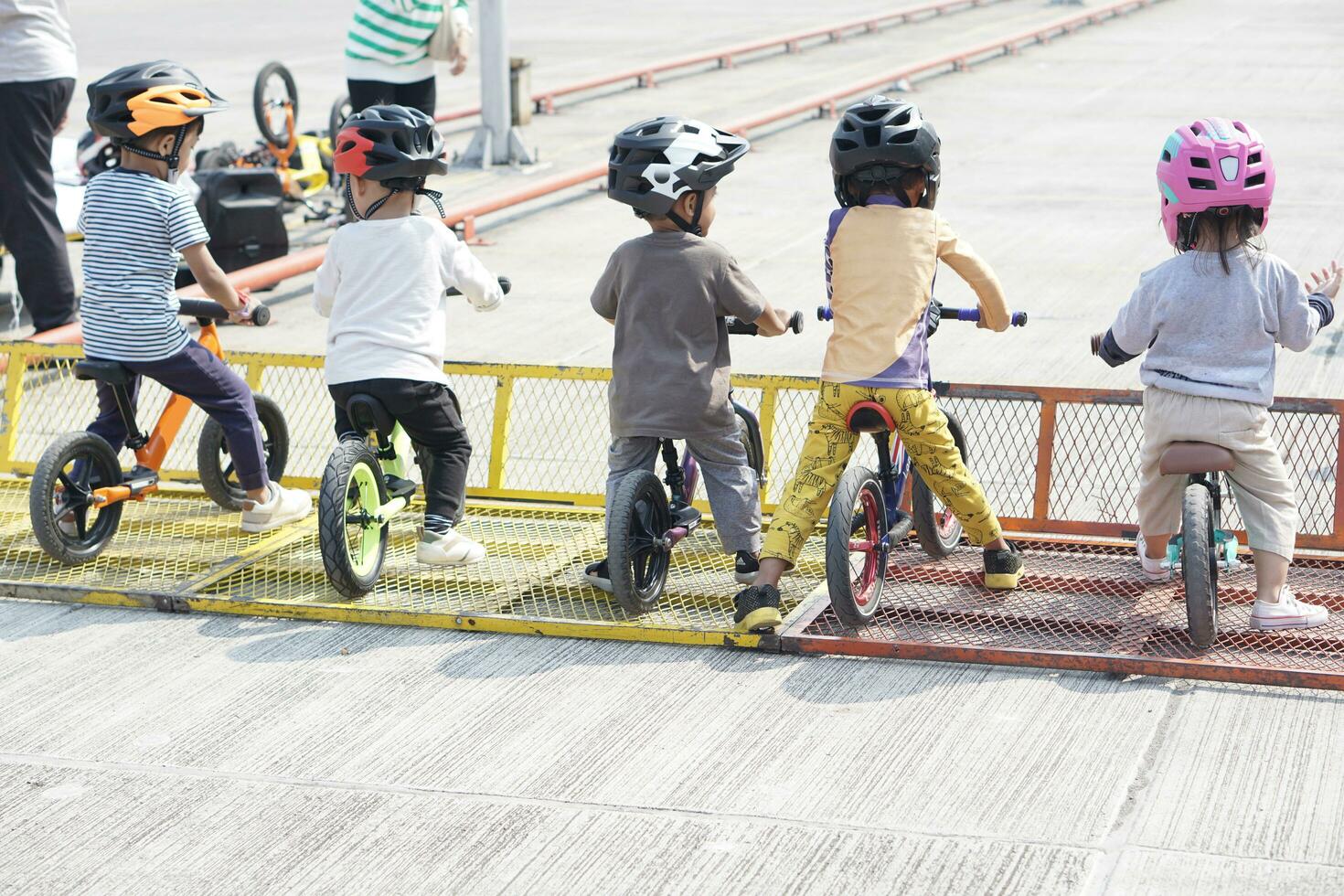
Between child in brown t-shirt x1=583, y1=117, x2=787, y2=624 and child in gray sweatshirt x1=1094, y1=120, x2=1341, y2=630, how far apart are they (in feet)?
4.00

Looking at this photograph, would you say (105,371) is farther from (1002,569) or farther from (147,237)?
(1002,569)

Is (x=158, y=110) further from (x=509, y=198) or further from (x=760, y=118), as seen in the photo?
(x=760, y=118)

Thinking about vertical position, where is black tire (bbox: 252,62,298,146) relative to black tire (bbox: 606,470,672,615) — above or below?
above

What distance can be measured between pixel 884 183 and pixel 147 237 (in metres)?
2.62

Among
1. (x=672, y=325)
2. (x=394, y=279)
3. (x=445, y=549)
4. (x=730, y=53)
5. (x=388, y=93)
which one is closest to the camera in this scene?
(x=672, y=325)

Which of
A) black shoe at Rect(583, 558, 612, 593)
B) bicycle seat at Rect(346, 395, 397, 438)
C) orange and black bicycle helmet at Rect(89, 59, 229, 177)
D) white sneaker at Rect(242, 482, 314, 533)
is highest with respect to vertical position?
orange and black bicycle helmet at Rect(89, 59, 229, 177)

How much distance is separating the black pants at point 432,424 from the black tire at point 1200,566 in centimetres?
250

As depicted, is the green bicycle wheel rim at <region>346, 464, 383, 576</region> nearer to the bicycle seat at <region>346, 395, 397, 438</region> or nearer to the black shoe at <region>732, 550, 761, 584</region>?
the bicycle seat at <region>346, 395, 397, 438</region>

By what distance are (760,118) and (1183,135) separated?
1288 centimetres

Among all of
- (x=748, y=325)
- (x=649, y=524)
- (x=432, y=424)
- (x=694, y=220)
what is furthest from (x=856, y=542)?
(x=432, y=424)

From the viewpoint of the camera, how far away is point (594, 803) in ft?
14.7

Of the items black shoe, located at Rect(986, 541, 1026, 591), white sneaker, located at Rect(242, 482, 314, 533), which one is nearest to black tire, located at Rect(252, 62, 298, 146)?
white sneaker, located at Rect(242, 482, 314, 533)

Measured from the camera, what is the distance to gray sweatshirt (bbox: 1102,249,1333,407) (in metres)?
5.24

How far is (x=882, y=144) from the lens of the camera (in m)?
5.43
